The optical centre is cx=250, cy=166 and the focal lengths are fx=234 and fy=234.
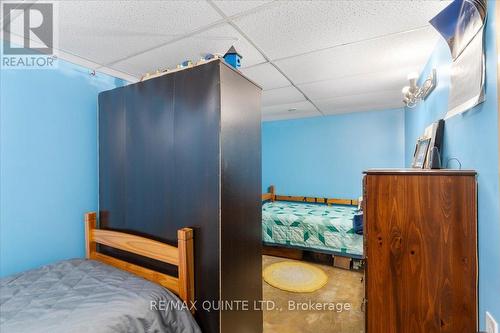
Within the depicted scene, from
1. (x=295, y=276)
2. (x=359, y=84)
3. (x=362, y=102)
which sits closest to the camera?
(x=359, y=84)

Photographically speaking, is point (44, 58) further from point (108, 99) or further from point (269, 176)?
point (269, 176)

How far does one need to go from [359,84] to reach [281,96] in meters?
0.91

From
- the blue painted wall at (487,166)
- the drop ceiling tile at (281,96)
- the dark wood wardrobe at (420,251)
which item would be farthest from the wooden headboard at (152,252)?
the drop ceiling tile at (281,96)

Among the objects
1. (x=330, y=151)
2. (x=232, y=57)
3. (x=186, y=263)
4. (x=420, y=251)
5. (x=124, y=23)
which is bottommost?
(x=186, y=263)

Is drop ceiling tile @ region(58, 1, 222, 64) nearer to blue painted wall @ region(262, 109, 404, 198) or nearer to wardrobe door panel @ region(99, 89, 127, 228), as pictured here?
wardrobe door panel @ region(99, 89, 127, 228)

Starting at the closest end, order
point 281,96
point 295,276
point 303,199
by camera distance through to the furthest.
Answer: point 295,276 < point 281,96 < point 303,199

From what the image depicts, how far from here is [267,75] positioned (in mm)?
2250

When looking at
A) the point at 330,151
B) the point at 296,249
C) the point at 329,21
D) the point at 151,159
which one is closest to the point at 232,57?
the point at 329,21

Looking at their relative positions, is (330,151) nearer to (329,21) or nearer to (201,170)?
(329,21)

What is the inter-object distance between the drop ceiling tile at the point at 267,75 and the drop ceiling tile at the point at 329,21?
41 centimetres

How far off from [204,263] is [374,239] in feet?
3.06

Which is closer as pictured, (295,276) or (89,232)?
(89,232)

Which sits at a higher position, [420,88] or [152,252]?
[420,88]

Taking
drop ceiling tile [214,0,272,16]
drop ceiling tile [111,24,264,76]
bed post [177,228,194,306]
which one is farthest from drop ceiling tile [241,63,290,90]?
bed post [177,228,194,306]
